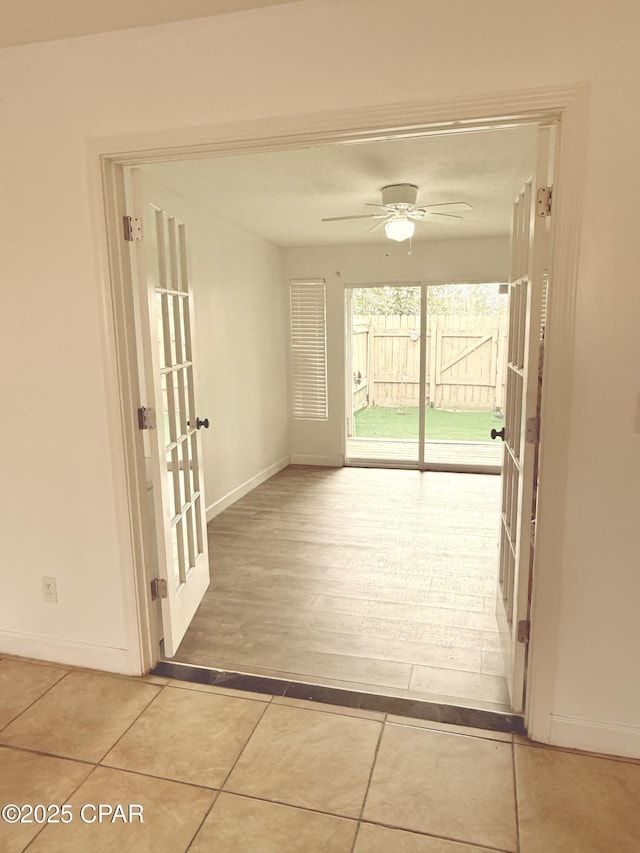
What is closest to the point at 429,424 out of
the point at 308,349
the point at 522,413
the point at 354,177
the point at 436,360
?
the point at 436,360

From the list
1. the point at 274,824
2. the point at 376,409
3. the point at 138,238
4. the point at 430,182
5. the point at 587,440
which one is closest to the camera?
the point at 274,824

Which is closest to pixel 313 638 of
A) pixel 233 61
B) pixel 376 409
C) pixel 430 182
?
pixel 233 61

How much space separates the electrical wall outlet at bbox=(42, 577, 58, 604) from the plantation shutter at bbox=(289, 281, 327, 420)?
406 cm

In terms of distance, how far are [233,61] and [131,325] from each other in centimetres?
100

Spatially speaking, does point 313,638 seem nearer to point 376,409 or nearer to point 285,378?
point 285,378

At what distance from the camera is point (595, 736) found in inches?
73.8

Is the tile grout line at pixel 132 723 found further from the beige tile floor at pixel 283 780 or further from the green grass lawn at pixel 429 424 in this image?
the green grass lawn at pixel 429 424

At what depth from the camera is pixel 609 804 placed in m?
1.67

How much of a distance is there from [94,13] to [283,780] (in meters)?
2.55

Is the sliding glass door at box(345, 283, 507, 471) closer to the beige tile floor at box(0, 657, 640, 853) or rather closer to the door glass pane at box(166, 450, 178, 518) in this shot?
the door glass pane at box(166, 450, 178, 518)

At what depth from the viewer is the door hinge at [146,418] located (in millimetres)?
→ 2213

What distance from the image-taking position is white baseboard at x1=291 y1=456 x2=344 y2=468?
617cm

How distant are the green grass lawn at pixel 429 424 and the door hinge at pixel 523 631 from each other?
582cm

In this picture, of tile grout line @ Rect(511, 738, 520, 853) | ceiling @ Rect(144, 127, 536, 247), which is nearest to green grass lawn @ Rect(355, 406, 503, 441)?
ceiling @ Rect(144, 127, 536, 247)
